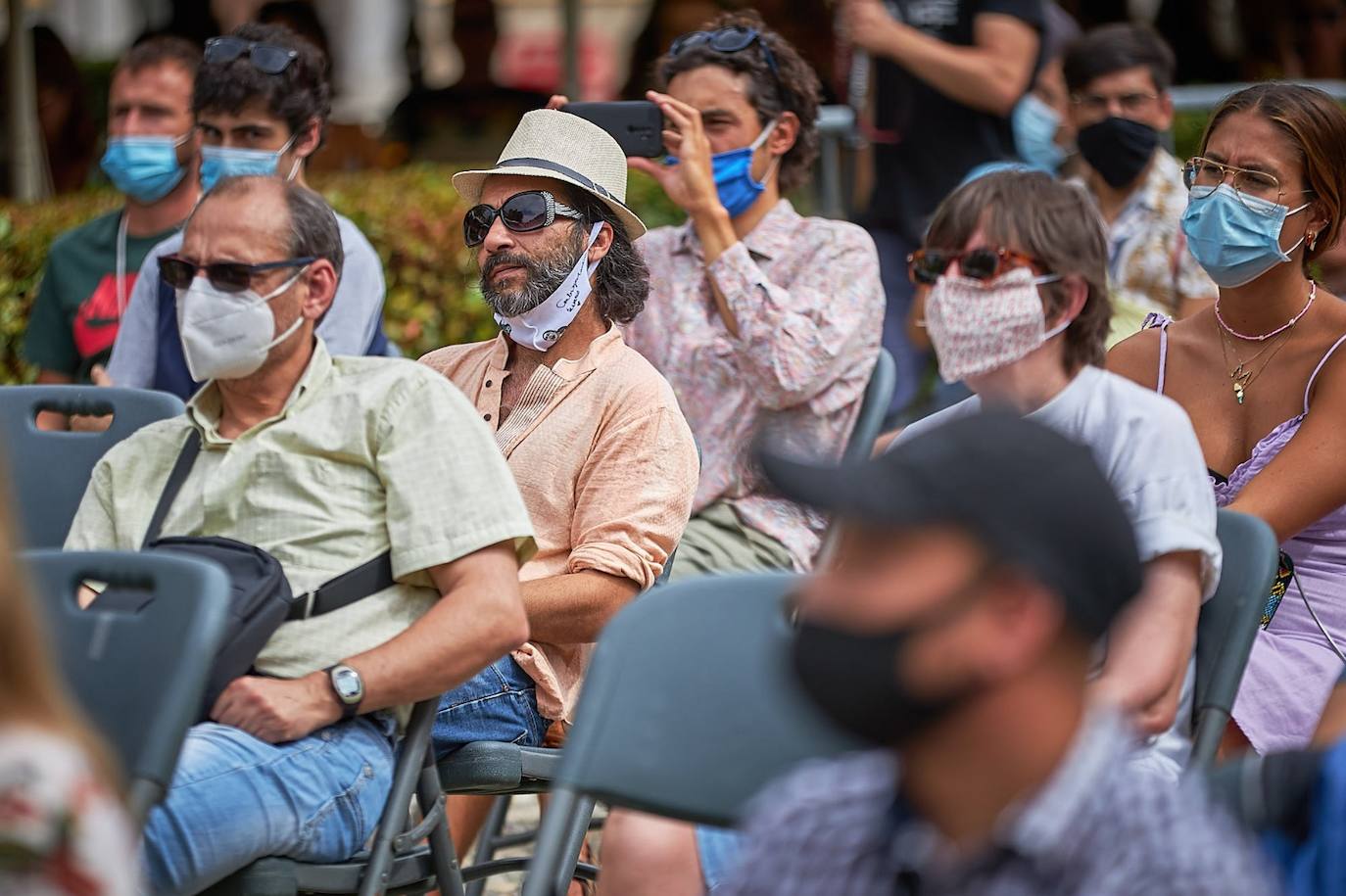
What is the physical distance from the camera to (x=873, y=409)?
4.29 meters

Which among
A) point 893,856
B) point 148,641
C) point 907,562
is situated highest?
point 907,562

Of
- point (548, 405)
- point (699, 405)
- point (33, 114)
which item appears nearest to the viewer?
point (548, 405)

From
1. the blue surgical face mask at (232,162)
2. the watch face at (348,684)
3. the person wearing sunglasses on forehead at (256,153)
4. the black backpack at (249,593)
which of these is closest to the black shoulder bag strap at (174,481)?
the black backpack at (249,593)

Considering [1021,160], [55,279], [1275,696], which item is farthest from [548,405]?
[1021,160]

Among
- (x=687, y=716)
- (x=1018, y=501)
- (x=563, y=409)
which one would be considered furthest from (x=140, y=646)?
(x=1018, y=501)

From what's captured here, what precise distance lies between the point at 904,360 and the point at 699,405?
1.67 meters

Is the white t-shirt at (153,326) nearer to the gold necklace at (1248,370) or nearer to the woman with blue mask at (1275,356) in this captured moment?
the woman with blue mask at (1275,356)

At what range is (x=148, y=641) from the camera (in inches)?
106

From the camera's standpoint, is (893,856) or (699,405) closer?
(893,856)

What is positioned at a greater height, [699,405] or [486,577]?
[486,577]

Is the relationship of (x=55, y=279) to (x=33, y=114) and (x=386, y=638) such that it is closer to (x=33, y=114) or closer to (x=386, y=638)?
(x=386, y=638)

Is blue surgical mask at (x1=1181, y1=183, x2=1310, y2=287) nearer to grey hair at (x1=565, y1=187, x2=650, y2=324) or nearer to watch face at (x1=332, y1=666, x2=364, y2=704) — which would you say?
grey hair at (x1=565, y1=187, x2=650, y2=324)

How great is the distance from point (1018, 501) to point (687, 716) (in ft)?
3.17

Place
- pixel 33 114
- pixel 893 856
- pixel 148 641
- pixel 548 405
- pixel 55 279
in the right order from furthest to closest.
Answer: pixel 33 114 → pixel 55 279 → pixel 548 405 → pixel 148 641 → pixel 893 856
